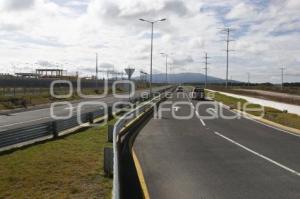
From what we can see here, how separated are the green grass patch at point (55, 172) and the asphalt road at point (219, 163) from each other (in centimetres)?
135

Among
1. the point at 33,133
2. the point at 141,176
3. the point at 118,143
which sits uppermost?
the point at 33,133

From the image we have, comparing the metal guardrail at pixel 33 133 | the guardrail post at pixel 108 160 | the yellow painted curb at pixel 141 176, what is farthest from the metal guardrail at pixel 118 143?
the metal guardrail at pixel 33 133

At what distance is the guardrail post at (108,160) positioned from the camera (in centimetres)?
1102

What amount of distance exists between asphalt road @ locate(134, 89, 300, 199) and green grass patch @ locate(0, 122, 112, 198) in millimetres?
1354

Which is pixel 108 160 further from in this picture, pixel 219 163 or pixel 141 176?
pixel 219 163

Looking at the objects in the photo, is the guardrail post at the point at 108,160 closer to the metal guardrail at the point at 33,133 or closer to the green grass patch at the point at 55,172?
the green grass patch at the point at 55,172

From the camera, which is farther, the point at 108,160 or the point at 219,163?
the point at 219,163

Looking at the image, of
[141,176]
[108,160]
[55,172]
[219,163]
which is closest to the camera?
[108,160]

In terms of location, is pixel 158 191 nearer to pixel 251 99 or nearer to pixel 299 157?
pixel 299 157

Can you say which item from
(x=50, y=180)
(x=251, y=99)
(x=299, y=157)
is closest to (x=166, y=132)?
(x=299, y=157)

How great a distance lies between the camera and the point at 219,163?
44.0 ft

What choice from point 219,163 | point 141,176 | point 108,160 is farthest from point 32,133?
point 219,163

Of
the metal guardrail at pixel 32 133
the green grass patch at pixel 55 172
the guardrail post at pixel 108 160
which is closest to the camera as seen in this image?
the green grass patch at pixel 55 172

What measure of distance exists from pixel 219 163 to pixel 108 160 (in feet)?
12.8
